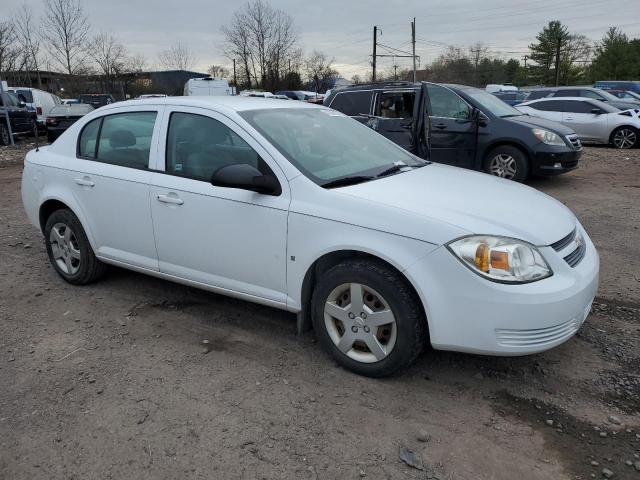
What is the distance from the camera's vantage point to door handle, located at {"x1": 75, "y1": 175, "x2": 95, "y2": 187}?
432 cm

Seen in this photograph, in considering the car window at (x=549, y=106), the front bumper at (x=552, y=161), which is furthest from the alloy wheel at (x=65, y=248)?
the car window at (x=549, y=106)

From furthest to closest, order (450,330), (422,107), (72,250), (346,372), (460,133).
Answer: (460,133) < (422,107) < (72,250) < (346,372) < (450,330)

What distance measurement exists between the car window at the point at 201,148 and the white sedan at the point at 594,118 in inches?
469

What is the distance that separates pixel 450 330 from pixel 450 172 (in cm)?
155

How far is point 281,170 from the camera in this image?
3.34m

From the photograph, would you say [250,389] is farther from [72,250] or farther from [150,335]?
[72,250]

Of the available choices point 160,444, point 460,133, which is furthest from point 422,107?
point 160,444

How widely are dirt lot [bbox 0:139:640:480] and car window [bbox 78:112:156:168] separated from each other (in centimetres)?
119

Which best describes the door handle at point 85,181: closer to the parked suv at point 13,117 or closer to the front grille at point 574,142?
the front grille at point 574,142

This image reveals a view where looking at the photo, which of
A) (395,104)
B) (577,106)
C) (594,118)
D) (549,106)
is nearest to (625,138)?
(594,118)

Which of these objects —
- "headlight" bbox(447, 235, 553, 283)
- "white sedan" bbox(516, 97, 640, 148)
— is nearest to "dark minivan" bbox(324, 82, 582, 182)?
"white sedan" bbox(516, 97, 640, 148)

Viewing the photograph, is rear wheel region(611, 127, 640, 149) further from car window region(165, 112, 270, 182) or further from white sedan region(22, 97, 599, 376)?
car window region(165, 112, 270, 182)

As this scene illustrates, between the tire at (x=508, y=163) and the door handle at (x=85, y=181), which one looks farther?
the tire at (x=508, y=163)

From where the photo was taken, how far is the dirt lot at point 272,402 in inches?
99.7
